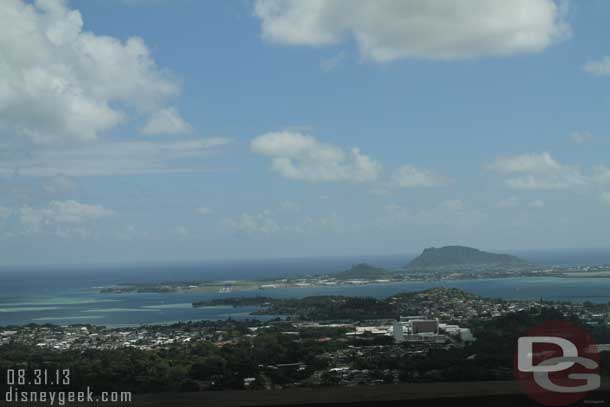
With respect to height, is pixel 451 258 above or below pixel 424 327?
above

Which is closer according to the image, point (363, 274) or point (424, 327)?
point (424, 327)

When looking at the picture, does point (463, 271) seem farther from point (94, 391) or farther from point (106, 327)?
point (94, 391)

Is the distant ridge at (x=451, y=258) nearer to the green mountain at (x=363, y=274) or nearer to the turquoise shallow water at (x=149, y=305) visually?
the green mountain at (x=363, y=274)

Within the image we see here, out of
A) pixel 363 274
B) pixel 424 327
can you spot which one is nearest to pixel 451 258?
pixel 363 274

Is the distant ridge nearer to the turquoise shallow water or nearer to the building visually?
the turquoise shallow water

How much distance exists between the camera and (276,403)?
3.21 metres

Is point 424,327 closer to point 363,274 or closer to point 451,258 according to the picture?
point 363,274

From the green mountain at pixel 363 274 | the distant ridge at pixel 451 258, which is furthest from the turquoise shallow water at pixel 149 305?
the distant ridge at pixel 451 258

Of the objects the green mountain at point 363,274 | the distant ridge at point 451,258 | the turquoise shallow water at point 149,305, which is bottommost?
the turquoise shallow water at point 149,305

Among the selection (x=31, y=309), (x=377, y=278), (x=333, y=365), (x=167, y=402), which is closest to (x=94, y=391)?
(x=167, y=402)

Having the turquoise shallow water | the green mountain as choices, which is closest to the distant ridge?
the green mountain

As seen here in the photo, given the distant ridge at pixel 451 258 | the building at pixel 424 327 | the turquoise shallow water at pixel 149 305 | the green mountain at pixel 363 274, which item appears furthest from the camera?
the distant ridge at pixel 451 258

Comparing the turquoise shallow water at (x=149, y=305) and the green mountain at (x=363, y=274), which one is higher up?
the green mountain at (x=363, y=274)

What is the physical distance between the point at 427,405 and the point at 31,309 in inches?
492
